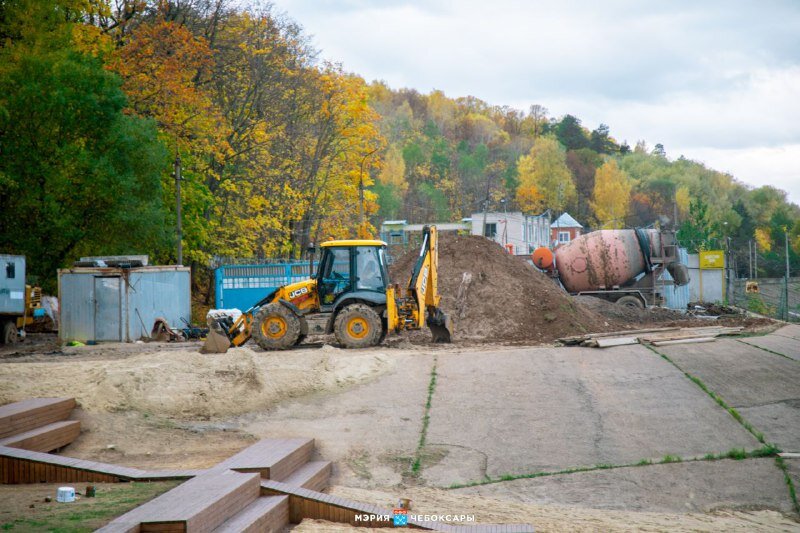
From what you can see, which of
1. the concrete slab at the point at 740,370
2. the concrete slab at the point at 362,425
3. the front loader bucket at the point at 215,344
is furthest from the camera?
the front loader bucket at the point at 215,344

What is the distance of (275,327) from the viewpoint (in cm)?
1966

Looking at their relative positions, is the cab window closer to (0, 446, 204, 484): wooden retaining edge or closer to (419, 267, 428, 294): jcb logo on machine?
(419, 267, 428, 294): jcb logo on machine

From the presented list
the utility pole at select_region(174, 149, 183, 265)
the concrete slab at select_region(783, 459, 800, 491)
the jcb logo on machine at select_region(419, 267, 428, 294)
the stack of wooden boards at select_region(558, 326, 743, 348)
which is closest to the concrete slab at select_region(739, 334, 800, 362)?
the stack of wooden boards at select_region(558, 326, 743, 348)

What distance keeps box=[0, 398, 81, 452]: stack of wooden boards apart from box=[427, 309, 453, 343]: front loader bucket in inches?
415

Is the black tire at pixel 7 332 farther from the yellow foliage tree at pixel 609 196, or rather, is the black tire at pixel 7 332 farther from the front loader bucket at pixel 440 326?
the yellow foliage tree at pixel 609 196

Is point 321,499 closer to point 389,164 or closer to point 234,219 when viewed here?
point 234,219

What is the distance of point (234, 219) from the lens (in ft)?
126

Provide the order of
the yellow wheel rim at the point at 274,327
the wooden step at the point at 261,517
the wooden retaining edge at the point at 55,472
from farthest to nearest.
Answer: the yellow wheel rim at the point at 274,327
the wooden retaining edge at the point at 55,472
the wooden step at the point at 261,517

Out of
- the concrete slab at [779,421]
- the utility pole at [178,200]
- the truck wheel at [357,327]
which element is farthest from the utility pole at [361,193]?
the concrete slab at [779,421]

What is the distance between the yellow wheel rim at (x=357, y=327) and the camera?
1955 cm

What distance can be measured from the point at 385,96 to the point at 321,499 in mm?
149463

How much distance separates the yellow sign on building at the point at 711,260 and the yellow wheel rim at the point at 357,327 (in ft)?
81.0

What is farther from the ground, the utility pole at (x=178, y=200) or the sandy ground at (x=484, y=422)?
the utility pole at (x=178, y=200)

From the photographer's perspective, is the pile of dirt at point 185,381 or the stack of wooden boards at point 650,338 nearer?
the pile of dirt at point 185,381
